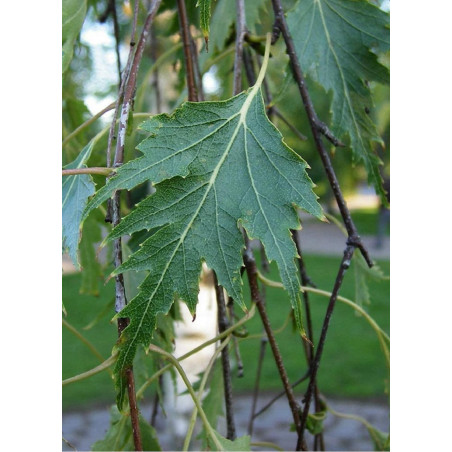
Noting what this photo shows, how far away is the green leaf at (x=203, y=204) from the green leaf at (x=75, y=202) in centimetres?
7

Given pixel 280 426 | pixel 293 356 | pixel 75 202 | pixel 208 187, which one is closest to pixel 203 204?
pixel 208 187

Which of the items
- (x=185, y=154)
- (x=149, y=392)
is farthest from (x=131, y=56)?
(x=149, y=392)

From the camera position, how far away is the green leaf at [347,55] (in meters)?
0.60

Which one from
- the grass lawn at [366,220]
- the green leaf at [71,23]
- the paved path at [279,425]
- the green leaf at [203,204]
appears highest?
the green leaf at [71,23]

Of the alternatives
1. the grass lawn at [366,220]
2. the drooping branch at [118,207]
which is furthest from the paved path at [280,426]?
the grass lawn at [366,220]

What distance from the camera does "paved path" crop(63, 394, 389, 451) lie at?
8.17 ft

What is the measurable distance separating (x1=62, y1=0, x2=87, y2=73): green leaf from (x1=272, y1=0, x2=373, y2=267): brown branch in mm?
185

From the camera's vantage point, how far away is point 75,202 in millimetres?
477

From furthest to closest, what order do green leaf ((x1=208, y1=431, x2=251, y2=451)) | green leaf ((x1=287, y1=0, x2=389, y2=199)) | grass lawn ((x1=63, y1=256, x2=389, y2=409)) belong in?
grass lawn ((x1=63, y1=256, x2=389, y2=409)) < green leaf ((x1=287, y1=0, x2=389, y2=199)) < green leaf ((x1=208, y1=431, x2=251, y2=451))

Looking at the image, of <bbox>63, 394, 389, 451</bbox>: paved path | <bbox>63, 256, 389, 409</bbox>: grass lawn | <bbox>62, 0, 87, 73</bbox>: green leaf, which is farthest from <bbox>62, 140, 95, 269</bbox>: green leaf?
<bbox>63, 394, 389, 451</bbox>: paved path

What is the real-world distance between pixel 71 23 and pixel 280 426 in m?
2.40

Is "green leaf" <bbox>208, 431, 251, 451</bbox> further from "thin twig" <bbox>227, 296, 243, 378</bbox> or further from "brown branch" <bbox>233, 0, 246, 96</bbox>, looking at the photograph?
"brown branch" <bbox>233, 0, 246, 96</bbox>

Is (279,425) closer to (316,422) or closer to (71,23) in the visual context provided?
(316,422)

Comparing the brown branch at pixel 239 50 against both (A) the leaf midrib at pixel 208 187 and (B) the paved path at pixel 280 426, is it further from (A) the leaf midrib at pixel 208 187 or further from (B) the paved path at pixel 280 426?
(B) the paved path at pixel 280 426
